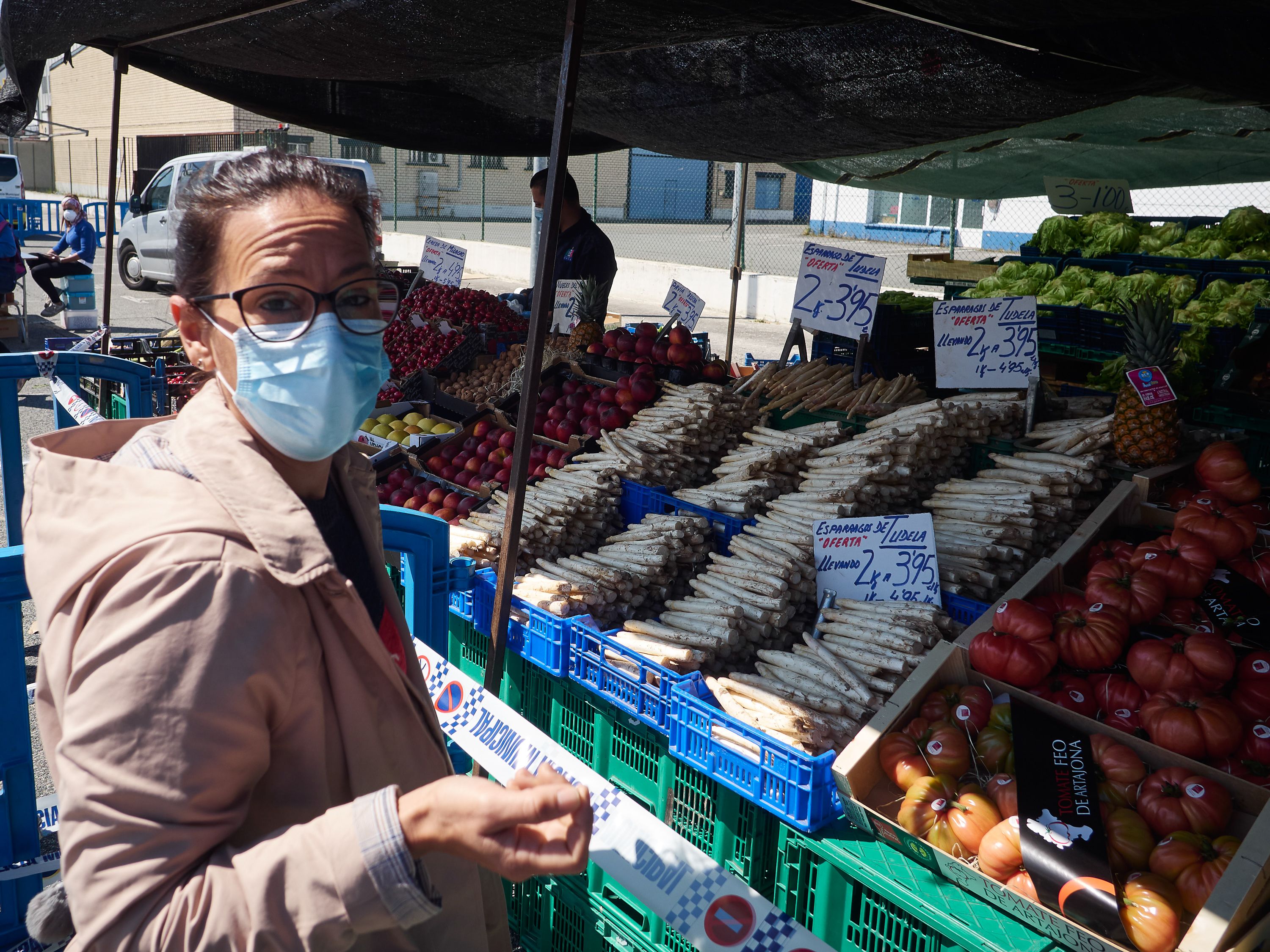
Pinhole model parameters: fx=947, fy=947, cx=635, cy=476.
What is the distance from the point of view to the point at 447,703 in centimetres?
220

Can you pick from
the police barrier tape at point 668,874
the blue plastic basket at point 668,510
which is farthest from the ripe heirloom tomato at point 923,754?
the blue plastic basket at point 668,510

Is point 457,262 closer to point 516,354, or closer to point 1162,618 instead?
point 516,354

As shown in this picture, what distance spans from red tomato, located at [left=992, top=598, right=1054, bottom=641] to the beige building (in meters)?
33.5

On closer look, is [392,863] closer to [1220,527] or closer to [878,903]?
[878,903]

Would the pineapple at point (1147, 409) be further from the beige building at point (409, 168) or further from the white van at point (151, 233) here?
the beige building at point (409, 168)

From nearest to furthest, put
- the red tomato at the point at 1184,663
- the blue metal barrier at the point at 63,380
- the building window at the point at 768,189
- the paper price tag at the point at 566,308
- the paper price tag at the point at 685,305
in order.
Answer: the red tomato at the point at 1184,663 → the blue metal barrier at the point at 63,380 → the paper price tag at the point at 685,305 → the paper price tag at the point at 566,308 → the building window at the point at 768,189

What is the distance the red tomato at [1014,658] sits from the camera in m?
2.79

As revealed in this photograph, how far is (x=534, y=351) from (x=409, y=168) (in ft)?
131

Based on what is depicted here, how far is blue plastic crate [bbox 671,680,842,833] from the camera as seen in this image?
246 cm

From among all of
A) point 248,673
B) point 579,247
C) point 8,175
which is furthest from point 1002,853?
point 8,175

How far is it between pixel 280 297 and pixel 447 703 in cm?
115

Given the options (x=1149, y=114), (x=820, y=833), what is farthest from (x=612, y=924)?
(x=1149, y=114)

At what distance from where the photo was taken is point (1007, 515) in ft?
12.3

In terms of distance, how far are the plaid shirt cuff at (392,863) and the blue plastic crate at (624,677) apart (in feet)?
5.68
